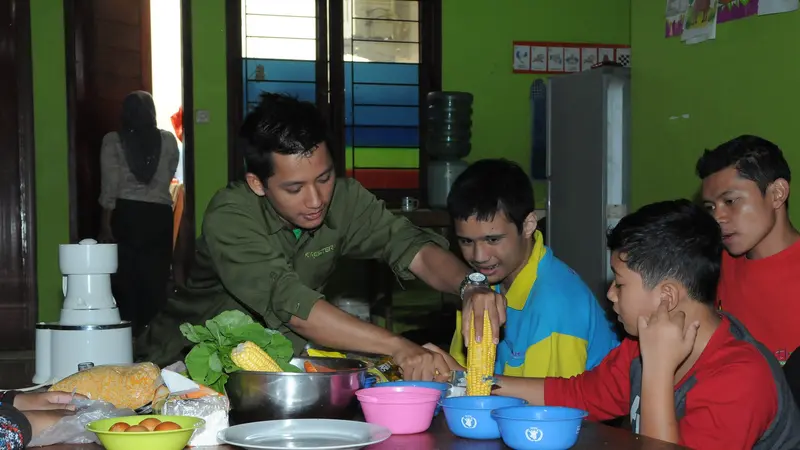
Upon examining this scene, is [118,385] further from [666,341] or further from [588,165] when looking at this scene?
[588,165]

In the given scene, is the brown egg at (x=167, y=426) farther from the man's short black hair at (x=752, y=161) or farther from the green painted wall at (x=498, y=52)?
the green painted wall at (x=498, y=52)

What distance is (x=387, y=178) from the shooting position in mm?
7344

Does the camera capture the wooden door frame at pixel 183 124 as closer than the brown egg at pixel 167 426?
No

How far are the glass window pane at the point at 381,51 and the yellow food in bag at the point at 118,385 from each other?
546cm

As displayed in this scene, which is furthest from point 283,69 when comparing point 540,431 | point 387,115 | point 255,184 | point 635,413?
point 540,431

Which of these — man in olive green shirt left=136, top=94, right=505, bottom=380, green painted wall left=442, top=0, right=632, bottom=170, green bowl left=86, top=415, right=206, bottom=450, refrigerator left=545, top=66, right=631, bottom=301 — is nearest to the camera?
green bowl left=86, top=415, right=206, bottom=450

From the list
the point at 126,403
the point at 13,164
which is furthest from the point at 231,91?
the point at 126,403

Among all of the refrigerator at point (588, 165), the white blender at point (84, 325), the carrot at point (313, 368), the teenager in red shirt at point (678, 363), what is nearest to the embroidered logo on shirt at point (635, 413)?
the teenager in red shirt at point (678, 363)

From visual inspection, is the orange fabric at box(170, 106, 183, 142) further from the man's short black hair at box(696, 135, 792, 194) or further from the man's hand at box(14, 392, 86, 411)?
the man's hand at box(14, 392, 86, 411)

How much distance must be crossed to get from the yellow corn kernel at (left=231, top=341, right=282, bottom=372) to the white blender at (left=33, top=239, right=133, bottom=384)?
897 millimetres

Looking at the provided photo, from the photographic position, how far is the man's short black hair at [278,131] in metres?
2.44

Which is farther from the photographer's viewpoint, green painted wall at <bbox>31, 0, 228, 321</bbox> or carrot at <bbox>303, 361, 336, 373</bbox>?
green painted wall at <bbox>31, 0, 228, 321</bbox>

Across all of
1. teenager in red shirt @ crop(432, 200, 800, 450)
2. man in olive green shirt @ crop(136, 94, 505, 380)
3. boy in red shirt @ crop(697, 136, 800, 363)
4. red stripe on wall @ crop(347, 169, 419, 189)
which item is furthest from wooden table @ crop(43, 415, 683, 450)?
red stripe on wall @ crop(347, 169, 419, 189)

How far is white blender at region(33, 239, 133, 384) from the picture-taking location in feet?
8.14
